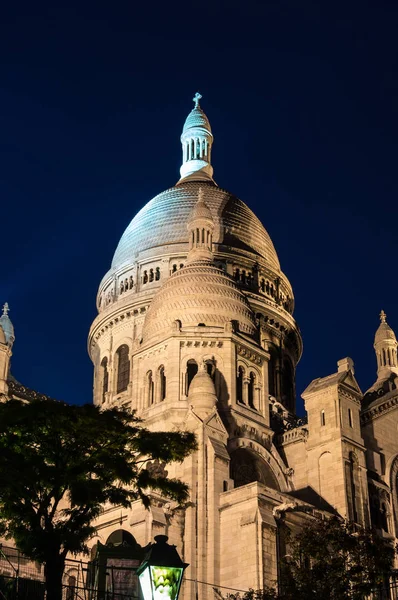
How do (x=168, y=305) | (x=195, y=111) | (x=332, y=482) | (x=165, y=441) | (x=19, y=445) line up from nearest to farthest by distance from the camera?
1. (x=19, y=445)
2. (x=165, y=441)
3. (x=332, y=482)
4. (x=168, y=305)
5. (x=195, y=111)

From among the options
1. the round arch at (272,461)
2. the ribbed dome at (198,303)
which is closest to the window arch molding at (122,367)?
the ribbed dome at (198,303)

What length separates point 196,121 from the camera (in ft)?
293

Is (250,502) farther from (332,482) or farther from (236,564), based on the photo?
(332,482)

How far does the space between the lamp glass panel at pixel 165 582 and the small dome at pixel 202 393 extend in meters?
35.4

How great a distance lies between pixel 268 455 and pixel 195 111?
43820mm

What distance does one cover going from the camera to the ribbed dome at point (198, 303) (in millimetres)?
57875

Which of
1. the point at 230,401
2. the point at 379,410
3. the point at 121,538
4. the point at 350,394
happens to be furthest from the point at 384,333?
the point at 121,538

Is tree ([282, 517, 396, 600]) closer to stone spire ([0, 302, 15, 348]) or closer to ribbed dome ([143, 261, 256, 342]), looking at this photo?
ribbed dome ([143, 261, 256, 342])

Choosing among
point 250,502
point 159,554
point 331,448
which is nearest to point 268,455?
point 331,448

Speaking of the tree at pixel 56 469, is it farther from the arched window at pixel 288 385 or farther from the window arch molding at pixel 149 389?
the arched window at pixel 288 385

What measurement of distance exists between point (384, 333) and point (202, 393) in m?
23.0

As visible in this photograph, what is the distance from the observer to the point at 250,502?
4681cm

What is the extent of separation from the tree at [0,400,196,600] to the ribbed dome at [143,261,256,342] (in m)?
24.7

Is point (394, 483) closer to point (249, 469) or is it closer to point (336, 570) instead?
point (249, 469)
